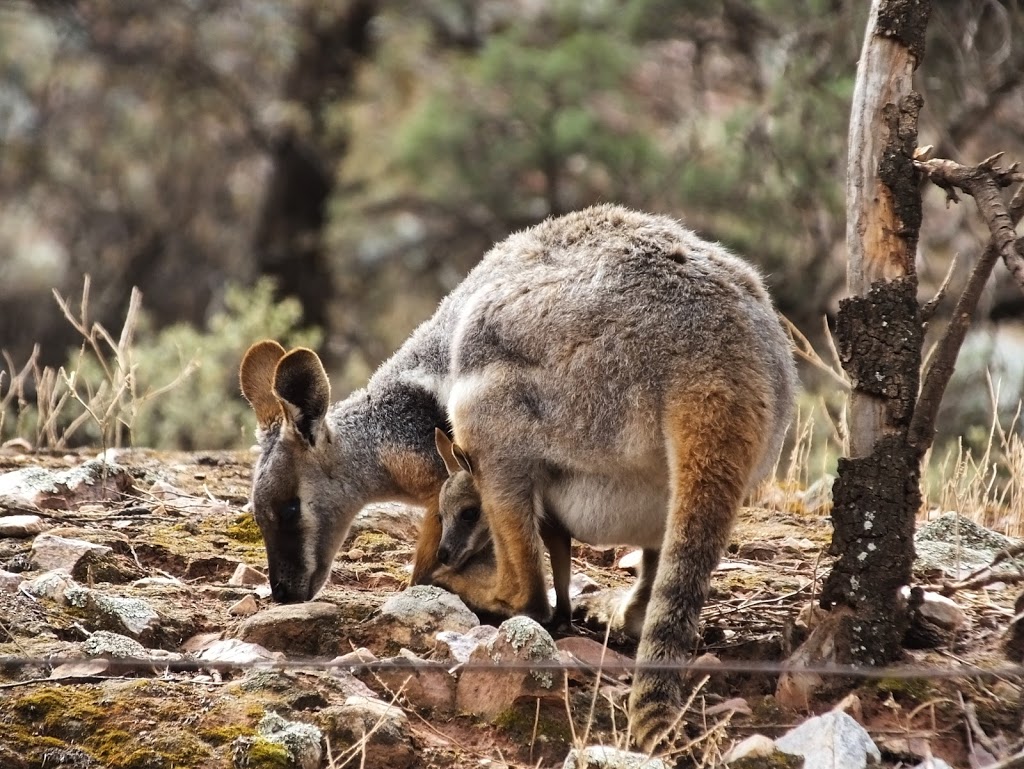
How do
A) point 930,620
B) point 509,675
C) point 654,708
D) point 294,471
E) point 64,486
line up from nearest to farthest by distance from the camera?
point 654,708
point 509,675
point 930,620
point 294,471
point 64,486

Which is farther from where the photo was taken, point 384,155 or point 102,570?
point 384,155

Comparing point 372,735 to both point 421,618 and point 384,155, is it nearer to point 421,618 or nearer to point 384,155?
point 421,618

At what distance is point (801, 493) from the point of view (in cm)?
707

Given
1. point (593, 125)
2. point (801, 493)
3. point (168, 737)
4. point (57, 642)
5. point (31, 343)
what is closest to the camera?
point (168, 737)

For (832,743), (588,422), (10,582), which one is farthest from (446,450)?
(832,743)

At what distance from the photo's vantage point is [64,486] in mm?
6207

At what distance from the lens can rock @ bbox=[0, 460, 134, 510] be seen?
236 inches

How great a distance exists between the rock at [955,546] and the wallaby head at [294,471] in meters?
2.36

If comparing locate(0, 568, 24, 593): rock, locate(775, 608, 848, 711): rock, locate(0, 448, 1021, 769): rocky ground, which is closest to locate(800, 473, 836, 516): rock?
locate(0, 448, 1021, 769): rocky ground

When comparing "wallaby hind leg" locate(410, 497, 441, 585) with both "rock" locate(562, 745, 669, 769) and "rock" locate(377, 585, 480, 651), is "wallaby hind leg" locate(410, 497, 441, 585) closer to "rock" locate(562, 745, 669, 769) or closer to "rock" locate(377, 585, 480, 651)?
"rock" locate(377, 585, 480, 651)

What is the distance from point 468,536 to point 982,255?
7.30 ft

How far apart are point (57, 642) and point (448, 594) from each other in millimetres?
1361

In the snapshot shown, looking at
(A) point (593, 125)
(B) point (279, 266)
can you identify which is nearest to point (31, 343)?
(B) point (279, 266)

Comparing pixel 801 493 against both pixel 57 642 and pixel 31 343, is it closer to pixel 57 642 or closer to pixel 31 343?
pixel 57 642
